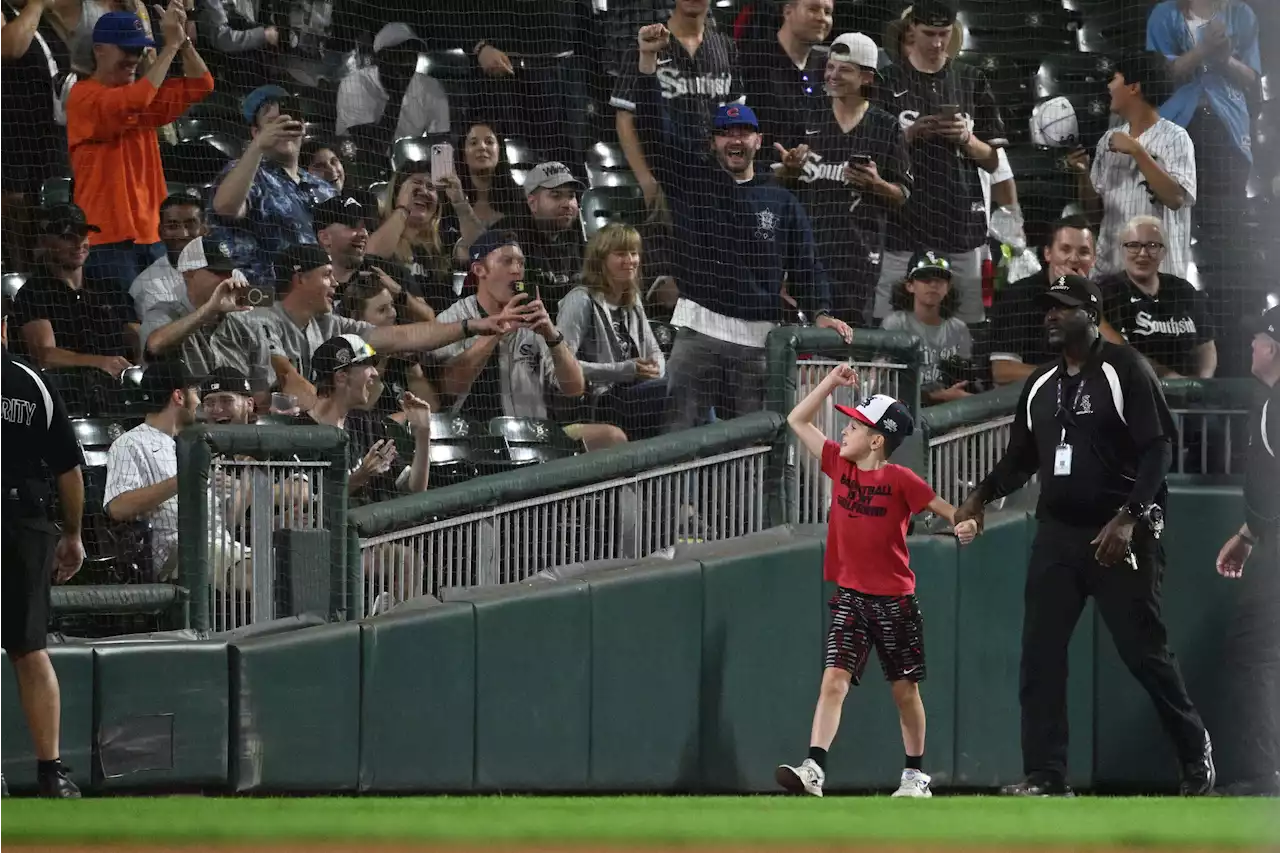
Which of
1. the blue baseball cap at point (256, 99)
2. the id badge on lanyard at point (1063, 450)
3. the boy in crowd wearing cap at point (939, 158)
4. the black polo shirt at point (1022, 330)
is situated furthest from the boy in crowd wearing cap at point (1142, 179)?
the blue baseball cap at point (256, 99)

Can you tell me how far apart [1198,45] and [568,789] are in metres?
5.47

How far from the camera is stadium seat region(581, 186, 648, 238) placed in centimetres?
900

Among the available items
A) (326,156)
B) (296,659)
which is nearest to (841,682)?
(296,659)

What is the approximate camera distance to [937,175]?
933cm

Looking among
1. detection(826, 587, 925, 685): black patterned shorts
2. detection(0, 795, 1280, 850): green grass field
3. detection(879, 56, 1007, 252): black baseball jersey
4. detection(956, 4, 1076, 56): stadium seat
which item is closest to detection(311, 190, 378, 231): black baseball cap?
detection(879, 56, 1007, 252): black baseball jersey

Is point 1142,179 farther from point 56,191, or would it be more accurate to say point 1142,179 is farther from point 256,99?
point 56,191

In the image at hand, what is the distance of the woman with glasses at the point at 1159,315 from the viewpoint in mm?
8781

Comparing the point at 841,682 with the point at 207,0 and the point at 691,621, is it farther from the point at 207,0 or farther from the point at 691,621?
the point at 207,0

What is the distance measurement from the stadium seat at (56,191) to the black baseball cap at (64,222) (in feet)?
0.54

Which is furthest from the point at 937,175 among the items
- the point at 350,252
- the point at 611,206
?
the point at 350,252

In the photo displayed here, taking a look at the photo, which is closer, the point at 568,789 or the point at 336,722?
the point at 336,722

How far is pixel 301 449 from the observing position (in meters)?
6.73

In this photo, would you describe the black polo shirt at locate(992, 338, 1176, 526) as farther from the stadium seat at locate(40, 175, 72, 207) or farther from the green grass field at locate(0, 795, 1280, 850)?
the stadium seat at locate(40, 175, 72, 207)

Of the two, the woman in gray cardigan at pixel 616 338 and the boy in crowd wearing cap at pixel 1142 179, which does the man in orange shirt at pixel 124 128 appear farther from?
the boy in crowd wearing cap at pixel 1142 179
